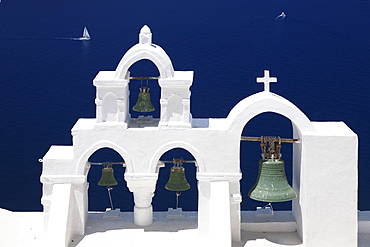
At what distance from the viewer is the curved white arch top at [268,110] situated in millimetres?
18297

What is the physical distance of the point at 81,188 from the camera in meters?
19.1

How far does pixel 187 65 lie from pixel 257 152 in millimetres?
16345

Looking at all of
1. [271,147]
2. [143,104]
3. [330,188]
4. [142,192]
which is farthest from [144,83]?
[330,188]

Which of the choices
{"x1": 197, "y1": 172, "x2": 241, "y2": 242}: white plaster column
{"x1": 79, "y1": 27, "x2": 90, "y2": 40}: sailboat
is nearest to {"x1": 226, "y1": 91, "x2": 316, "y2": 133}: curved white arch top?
{"x1": 197, "y1": 172, "x2": 241, "y2": 242}: white plaster column

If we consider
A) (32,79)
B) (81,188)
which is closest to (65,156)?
(81,188)

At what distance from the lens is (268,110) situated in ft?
60.3

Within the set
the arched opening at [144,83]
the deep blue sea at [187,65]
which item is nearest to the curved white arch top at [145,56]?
the deep blue sea at [187,65]

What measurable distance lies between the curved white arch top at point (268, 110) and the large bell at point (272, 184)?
3.35ft

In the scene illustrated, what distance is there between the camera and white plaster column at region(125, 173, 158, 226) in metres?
19.0

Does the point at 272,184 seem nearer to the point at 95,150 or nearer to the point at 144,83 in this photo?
the point at 95,150

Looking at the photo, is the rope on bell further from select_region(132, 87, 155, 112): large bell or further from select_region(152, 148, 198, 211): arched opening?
select_region(152, 148, 198, 211): arched opening

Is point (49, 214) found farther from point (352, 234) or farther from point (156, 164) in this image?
point (352, 234)

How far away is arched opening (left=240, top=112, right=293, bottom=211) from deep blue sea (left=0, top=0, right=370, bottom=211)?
0.06 m

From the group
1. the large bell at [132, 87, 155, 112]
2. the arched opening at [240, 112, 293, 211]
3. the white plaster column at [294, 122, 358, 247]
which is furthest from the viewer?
the arched opening at [240, 112, 293, 211]
